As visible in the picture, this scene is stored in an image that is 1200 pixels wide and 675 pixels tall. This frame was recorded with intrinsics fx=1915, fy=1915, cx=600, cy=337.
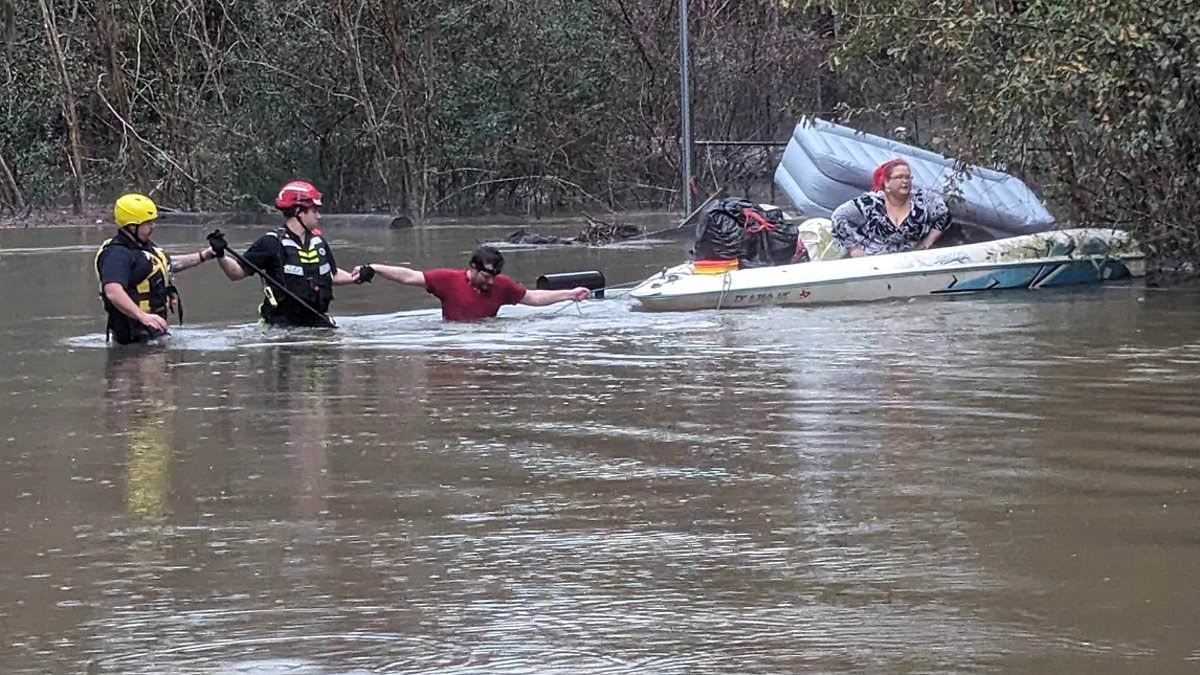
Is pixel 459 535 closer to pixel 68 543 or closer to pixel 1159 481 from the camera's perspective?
pixel 68 543

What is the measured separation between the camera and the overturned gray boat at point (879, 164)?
16391 millimetres

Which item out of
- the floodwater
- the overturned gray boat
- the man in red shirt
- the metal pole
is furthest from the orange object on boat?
the metal pole

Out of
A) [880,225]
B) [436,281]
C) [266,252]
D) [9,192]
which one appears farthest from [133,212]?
[9,192]

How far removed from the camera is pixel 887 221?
15.2m

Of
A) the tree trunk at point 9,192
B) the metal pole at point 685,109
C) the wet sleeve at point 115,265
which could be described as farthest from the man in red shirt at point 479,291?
the tree trunk at point 9,192

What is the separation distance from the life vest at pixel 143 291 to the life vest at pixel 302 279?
700 millimetres

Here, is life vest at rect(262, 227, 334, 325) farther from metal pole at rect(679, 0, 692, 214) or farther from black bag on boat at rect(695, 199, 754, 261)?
metal pole at rect(679, 0, 692, 214)

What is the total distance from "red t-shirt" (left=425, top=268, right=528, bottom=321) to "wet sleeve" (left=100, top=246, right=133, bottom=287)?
2054 millimetres

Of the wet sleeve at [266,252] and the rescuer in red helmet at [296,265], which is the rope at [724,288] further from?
the wet sleeve at [266,252]

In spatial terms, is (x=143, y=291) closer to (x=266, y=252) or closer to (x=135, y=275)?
(x=135, y=275)

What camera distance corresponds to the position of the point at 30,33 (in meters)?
30.8

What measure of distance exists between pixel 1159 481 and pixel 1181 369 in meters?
3.31

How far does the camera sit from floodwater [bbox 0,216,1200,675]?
5055 millimetres

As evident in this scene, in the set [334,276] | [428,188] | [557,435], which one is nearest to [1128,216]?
[334,276]
